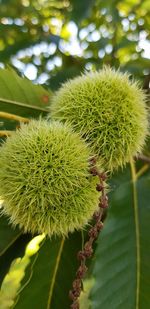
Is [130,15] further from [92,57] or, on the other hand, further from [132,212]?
[132,212]

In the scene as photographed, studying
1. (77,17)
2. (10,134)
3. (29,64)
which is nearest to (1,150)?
(10,134)

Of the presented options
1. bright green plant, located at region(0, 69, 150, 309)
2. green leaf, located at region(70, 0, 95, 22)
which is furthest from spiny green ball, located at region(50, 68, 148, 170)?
green leaf, located at region(70, 0, 95, 22)

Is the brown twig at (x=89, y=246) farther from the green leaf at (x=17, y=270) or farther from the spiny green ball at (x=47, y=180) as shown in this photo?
the green leaf at (x=17, y=270)

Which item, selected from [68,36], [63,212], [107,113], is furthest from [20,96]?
[68,36]

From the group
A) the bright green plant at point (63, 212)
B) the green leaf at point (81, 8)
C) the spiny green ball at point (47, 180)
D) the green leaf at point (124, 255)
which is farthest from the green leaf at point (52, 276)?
the green leaf at point (81, 8)

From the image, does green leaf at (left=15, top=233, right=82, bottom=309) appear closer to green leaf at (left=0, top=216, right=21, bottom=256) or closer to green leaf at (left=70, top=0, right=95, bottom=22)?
green leaf at (left=0, top=216, right=21, bottom=256)

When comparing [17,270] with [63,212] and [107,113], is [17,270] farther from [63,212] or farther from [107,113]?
[107,113]
